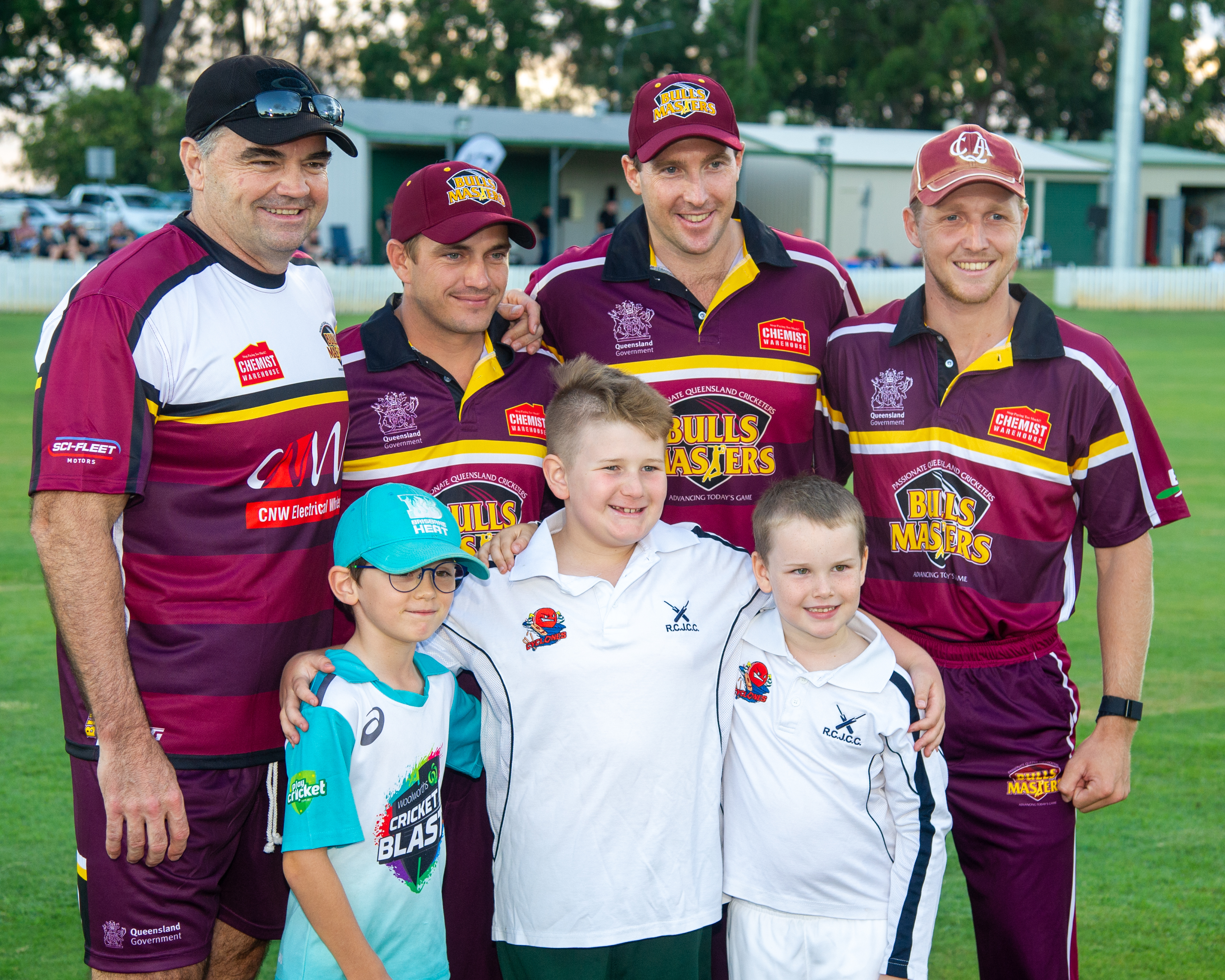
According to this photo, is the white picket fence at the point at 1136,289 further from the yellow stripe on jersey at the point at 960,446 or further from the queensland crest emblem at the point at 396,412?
the queensland crest emblem at the point at 396,412

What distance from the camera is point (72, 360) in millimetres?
3027

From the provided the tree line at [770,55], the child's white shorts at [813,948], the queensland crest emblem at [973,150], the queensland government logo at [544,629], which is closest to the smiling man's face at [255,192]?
the queensland government logo at [544,629]

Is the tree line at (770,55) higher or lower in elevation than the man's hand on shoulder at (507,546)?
higher

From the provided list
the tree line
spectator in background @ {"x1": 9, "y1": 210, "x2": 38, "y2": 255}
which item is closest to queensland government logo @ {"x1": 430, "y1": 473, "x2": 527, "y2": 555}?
spectator in background @ {"x1": 9, "y1": 210, "x2": 38, "y2": 255}

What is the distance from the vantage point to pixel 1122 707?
3670 millimetres

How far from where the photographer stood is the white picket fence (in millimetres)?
31484

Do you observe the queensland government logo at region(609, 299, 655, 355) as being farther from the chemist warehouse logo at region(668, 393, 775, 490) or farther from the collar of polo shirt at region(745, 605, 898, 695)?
the collar of polo shirt at region(745, 605, 898, 695)

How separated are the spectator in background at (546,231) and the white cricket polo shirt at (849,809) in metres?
32.5

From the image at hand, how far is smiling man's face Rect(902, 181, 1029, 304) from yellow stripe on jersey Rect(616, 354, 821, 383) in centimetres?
54

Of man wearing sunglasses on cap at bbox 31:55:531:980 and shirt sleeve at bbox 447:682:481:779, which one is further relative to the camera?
shirt sleeve at bbox 447:682:481:779

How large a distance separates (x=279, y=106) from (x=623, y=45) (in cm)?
5960

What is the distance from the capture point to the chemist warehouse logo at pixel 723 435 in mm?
4125

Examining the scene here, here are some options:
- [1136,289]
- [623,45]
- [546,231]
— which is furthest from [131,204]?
[1136,289]

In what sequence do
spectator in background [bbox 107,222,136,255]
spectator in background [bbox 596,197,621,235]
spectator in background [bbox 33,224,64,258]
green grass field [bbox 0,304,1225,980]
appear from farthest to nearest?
spectator in background [bbox 596,197,621,235] < spectator in background [bbox 107,222,136,255] < spectator in background [bbox 33,224,64,258] < green grass field [bbox 0,304,1225,980]
